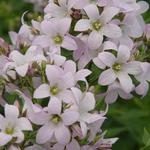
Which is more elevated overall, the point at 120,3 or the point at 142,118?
the point at 120,3

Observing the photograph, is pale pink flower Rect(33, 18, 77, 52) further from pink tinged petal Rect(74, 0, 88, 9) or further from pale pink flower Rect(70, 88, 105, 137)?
pale pink flower Rect(70, 88, 105, 137)

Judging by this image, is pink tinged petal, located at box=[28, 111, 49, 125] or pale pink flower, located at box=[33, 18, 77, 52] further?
pale pink flower, located at box=[33, 18, 77, 52]

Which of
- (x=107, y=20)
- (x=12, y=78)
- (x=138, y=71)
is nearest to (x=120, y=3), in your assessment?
(x=107, y=20)

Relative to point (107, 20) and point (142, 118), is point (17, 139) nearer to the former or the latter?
point (107, 20)

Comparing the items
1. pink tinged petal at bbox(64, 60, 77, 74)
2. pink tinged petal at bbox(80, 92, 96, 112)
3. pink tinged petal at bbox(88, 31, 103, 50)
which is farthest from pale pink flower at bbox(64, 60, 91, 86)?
pink tinged petal at bbox(88, 31, 103, 50)

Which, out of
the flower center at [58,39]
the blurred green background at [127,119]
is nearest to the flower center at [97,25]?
the flower center at [58,39]

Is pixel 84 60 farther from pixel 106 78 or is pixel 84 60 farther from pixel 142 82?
pixel 142 82
